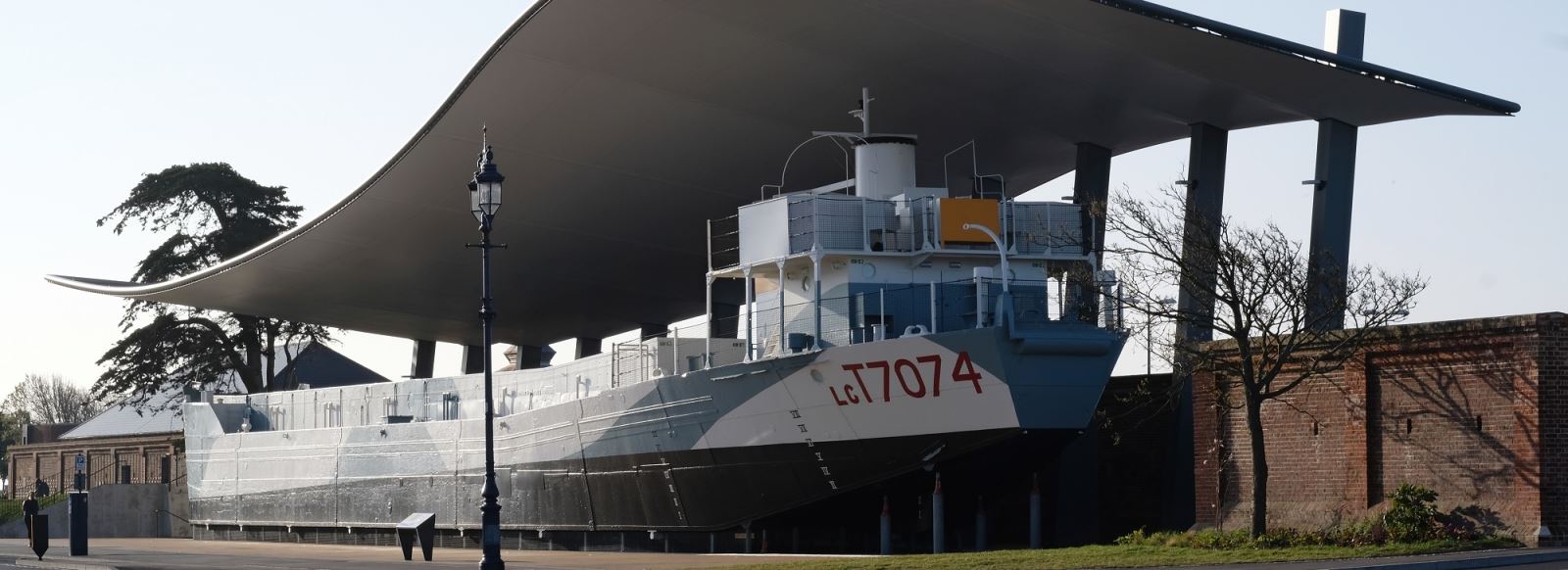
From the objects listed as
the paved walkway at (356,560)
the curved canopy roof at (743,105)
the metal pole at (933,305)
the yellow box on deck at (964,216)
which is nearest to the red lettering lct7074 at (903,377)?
the metal pole at (933,305)

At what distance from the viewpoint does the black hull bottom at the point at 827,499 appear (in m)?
A: 29.2

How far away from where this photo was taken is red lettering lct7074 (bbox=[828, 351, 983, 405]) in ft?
90.8

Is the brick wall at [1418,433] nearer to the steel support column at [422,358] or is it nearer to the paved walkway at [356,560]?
the paved walkway at [356,560]

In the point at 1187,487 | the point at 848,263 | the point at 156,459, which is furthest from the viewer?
the point at 156,459

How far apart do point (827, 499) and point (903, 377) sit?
3795 mm

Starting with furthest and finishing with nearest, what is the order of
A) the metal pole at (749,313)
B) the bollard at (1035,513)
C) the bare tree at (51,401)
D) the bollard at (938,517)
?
the bare tree at (51,401) < the metal pole at (749,313) < the bollard at (1035,513) < the bollard at (938,517)

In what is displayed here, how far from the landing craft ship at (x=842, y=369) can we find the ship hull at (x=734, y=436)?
0.04 metres

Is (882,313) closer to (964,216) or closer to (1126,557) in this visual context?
(964,216)

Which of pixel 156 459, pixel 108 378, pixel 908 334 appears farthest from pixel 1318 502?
pixel 156 459

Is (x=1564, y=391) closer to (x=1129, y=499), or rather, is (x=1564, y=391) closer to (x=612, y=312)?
(x=1129, y=499)

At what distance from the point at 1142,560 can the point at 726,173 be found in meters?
19.9

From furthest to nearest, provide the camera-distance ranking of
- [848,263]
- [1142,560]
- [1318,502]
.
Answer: [848,263] → [1318,502] → [1142,560]

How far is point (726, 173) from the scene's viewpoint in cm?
4031

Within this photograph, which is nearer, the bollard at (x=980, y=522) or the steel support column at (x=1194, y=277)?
the steel support column at (x=1194, y=277)
